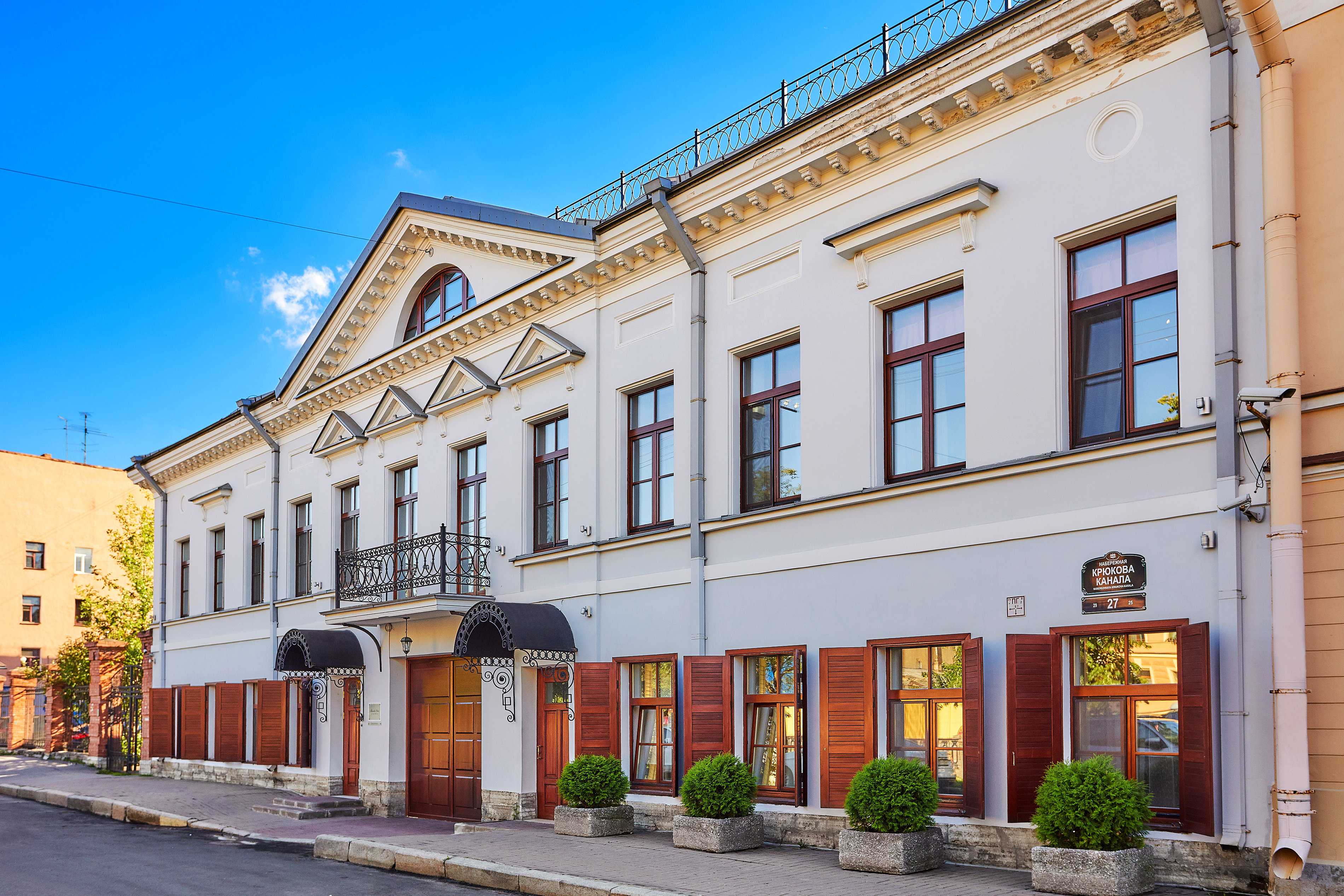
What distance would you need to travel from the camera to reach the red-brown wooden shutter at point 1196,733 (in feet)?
29.8

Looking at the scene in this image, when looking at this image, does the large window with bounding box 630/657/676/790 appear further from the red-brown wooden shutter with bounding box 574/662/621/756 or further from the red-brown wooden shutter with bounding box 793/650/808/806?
the red-brown wooden shutter with bounding box 793/650/808/806

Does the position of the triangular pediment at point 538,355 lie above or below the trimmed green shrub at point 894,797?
above

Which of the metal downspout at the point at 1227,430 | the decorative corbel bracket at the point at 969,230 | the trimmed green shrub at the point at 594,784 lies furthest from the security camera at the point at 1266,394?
the trimmed green shrub at the point at 594,784

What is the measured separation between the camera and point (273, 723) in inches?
902

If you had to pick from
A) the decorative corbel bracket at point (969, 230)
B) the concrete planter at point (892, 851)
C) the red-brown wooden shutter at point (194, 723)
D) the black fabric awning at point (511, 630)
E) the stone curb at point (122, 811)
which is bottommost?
the stone curb at point (122, 811)

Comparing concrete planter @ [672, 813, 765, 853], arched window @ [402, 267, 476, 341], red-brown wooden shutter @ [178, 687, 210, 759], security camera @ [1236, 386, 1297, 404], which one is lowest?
red-brown wooden shutter @ [178, 687, 210, 759]

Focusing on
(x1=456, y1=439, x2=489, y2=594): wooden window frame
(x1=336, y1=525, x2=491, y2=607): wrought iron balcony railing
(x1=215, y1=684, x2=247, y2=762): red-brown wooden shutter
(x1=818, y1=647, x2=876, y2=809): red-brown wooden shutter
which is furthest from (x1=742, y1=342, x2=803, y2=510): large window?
(x1=215, y1=684, x2=247, y2=762): red-brown wooden shutter

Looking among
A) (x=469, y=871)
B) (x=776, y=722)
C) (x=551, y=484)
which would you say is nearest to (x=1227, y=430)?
(x=776, y=722)

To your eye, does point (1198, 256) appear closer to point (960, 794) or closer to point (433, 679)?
point (960, 794)

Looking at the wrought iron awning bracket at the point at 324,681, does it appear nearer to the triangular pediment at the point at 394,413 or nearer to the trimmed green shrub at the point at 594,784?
the triangular pediment at the point at 394,413

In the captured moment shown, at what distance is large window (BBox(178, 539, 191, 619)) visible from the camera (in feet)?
93.0

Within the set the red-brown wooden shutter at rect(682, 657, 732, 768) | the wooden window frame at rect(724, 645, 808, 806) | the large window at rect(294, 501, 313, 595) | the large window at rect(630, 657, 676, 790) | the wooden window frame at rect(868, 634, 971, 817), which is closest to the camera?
the wooden window frame at rect(868, 634, 971, 817)

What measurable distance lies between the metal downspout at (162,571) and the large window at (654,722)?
59.2 feet

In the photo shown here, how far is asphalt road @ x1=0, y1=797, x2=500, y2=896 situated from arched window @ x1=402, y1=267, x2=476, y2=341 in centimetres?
849
